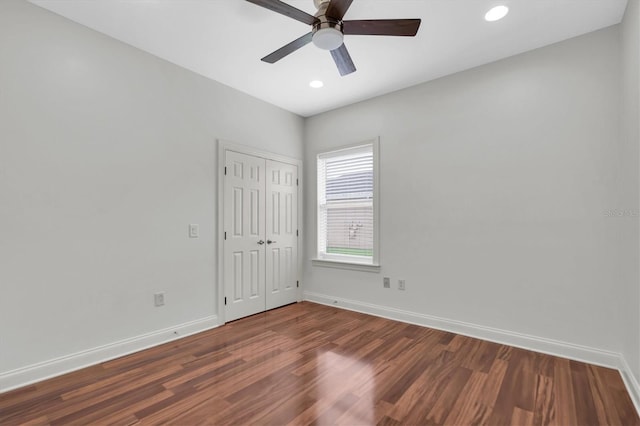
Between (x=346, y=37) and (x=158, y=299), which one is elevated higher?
(x=346, y=37)

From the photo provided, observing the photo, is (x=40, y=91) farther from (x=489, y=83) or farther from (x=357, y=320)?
(x=489, y=83)

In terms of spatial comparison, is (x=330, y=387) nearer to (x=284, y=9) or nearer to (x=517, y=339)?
(x=517, y=339)

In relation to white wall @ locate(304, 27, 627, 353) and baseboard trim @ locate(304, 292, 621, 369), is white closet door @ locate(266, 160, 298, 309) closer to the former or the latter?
baseboard trim @ locate(304, 292, 621, 369)

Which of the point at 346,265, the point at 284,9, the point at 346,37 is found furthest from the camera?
the point at 346,265

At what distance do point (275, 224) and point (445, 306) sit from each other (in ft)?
7.68

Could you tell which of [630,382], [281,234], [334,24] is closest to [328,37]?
[334,24]

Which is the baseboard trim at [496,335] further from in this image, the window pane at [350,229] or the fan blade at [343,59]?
the fan blade at [343,59]

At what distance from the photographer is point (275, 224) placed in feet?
13.8

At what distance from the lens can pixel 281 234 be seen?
169 inches

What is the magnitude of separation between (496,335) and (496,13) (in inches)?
112

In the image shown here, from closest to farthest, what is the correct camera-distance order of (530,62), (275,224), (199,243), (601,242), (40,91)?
(40,91) < (601,242) < (530,62) < (199,243) < (275,224)

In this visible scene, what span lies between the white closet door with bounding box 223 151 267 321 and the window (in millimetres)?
954

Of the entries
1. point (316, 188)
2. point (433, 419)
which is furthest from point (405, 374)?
point (316, 188)

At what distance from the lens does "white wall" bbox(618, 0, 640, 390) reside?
6.68 feet
